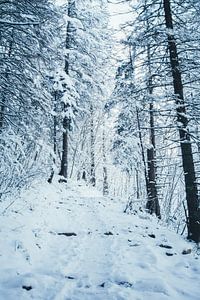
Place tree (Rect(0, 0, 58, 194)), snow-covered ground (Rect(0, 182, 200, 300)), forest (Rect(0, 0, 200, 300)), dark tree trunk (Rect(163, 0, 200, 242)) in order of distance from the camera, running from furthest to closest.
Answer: dark tree trunk (Rect(163, 0, 200, 242)) < tree (Rect(0, 0, 58, 194)) < forest (Rect(0, 0, 200, 300)) < snow-covered ground (Rect(0, 182, 200, 300))

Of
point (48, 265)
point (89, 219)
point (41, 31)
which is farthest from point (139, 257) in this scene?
point (41, 31)

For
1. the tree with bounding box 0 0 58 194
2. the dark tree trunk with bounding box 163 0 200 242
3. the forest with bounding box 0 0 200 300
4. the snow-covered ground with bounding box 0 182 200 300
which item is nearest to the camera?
the snow-covered ground with bounding box 0 182 200 300

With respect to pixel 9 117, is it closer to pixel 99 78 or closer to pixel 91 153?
pixel 99 78

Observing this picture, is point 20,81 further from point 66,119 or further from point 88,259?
point 66,119

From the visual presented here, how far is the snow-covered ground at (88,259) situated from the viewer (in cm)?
404

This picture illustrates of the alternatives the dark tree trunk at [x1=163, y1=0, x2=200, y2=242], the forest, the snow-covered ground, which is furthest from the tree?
the dark tree trunk at [x1=163, y1=0, x2=200, y2=242]

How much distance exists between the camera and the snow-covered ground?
4.04 m

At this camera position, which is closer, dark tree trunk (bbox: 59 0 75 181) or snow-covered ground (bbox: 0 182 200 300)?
snow-covered ground (bbox: 0 182 200 300)

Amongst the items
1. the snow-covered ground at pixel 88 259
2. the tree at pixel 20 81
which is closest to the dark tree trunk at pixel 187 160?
the snow-covered ground at pixel 88 259

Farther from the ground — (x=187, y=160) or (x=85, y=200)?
(x=187, y=160)

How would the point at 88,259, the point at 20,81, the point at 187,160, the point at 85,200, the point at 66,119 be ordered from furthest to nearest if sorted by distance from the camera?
the point at 66,119
the point at 85,200
the point at 187,160
the point at 20,81
the point at 88,259

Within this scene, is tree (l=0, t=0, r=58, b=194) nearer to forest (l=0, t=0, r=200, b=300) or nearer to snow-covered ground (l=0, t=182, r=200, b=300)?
forest (l=0, t=0, r=200, b=300)

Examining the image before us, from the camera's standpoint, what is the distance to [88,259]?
5445mm

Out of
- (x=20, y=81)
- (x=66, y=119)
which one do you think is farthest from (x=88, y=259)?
(x=66, y=119)
